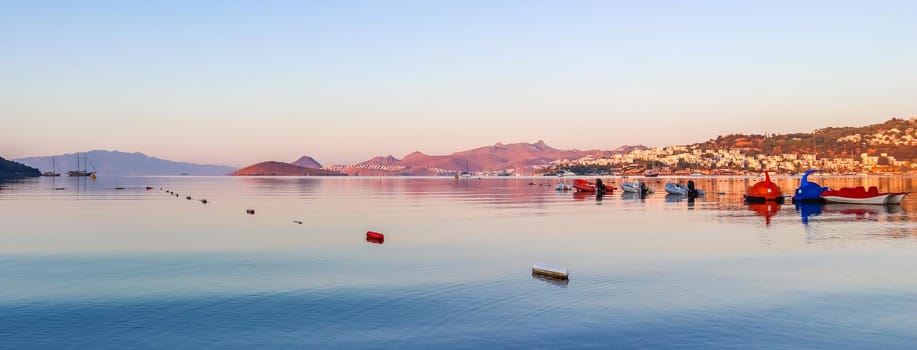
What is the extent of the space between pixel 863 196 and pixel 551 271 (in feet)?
203

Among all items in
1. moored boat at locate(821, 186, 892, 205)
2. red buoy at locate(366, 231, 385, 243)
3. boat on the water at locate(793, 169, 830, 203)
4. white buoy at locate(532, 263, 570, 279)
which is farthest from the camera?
boat on the water at locate(793, 169, 830, 203)

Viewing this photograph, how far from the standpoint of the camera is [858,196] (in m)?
71.6

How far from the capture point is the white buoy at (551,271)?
944 inches

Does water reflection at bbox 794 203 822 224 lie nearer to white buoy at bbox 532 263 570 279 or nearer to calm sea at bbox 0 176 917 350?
calm sea at bbox 0 176 917 350

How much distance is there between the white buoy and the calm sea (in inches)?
16.5

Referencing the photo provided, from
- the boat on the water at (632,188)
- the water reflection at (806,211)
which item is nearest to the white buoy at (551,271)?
the water reflection at (806,211)

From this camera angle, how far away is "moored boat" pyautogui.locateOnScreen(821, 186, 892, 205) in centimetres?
6969

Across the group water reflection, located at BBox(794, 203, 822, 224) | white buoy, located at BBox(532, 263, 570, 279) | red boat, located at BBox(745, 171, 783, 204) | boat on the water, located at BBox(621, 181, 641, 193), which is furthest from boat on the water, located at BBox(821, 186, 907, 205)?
white buoy, located at BBox(532, 263, 570, 279)

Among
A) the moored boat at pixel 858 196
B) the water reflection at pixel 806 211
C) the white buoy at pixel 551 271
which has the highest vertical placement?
the moored boat at pixel 858 196

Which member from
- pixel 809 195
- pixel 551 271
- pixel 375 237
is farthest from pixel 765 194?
pixel 551 271

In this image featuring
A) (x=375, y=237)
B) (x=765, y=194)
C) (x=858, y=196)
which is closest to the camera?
(x=375, y=237)

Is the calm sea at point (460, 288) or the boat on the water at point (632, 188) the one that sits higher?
the boat on the water at point (632, 188)

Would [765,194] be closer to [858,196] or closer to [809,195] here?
→ [809,195]

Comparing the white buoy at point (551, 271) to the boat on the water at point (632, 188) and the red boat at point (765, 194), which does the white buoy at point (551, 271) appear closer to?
the red boat at point (765, 194)
